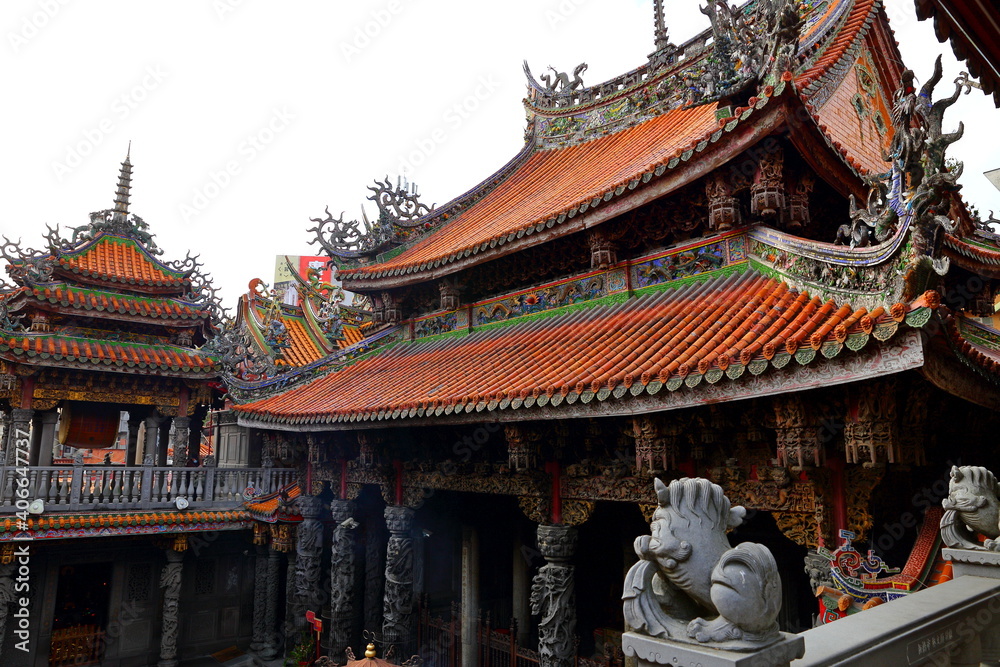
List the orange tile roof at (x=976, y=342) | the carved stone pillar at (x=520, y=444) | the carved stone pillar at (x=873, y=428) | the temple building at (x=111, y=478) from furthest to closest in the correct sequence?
the temple building at (x=111, y=478)
the carved stone pillar at (x=520, y=444)
the carved stone pillar at (x=873, y=428)
the orange tile roof at (x=976, y=342)

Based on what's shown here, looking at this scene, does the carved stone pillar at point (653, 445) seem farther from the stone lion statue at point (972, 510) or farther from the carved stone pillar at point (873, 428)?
the stone lion statue at point (972, 510)

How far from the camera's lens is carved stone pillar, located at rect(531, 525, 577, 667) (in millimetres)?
6602

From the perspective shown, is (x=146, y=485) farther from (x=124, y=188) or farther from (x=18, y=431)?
(x=124, y=188)

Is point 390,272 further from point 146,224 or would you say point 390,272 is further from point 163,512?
point 146,224

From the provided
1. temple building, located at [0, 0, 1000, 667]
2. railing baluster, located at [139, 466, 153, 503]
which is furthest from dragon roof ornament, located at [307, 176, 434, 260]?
railing baluster, located at [139, 466, 153, 503]

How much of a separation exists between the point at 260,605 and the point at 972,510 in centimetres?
1209

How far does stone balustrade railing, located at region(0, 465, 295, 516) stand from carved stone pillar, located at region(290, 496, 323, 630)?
4.55 ft

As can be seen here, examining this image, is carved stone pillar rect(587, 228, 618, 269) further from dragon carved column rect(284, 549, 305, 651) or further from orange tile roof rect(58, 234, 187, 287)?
orange tile roof rect(58, 234, 187, 287)

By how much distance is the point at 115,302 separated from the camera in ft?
39.1

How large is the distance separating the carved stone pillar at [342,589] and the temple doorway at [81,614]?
472 centimetres

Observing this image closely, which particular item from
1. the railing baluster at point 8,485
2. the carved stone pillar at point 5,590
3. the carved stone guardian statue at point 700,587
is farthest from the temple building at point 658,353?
the carved stone pillar at point 5,590

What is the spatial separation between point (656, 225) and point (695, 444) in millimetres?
2773

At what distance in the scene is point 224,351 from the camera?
1252 cm

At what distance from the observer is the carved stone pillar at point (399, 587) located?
884 cm
